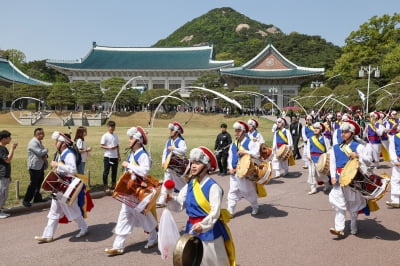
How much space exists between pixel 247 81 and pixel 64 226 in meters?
49.3

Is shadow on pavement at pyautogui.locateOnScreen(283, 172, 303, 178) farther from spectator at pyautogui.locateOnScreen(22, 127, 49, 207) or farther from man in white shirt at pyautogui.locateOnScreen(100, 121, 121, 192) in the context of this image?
spectator at pyautogui.locateOnScreen(22, 127, 49, 207)

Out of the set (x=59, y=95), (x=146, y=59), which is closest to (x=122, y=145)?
(x=59, y=95)

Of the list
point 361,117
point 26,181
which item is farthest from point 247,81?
point 26,181

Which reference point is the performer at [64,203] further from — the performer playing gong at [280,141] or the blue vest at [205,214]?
the performer playing gong at [280,141]

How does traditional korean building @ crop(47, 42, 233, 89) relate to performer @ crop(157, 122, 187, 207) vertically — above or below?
above

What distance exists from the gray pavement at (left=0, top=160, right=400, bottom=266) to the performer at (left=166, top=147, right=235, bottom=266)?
124 cm

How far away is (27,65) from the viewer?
79438 millimetres

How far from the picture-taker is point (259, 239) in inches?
237

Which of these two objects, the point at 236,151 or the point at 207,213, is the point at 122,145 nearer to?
the point at 236,151

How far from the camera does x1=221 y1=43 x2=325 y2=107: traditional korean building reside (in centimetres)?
5234

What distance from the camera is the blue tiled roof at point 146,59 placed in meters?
58.9

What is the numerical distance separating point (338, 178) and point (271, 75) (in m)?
48.4

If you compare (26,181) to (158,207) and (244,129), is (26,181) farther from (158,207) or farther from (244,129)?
(244,129)

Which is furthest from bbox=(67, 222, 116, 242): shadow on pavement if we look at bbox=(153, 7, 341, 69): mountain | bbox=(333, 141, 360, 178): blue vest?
bbox=(153, 7, 341, 69): mountain
